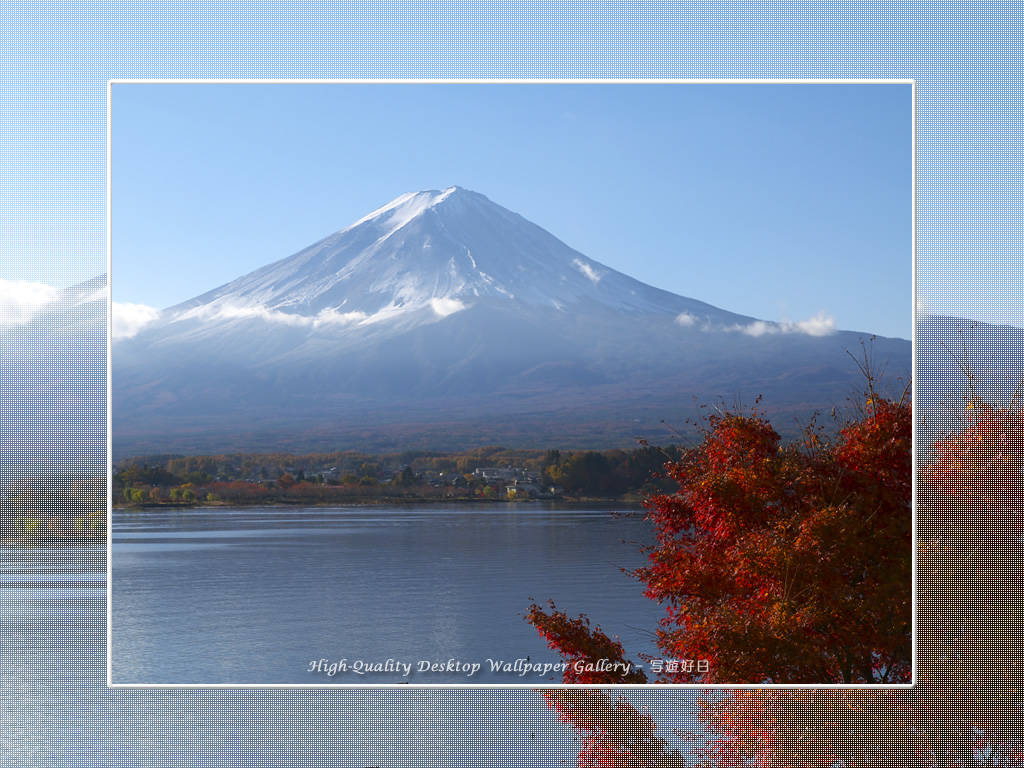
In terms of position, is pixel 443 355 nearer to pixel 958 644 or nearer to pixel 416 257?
pixel 416 257

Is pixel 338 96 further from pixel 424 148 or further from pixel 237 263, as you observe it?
pixel 237 263

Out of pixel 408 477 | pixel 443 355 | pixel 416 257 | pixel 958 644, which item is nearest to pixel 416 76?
pixel 416 257

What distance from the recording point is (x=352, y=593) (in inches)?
171

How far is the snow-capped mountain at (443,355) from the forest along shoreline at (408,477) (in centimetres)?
8

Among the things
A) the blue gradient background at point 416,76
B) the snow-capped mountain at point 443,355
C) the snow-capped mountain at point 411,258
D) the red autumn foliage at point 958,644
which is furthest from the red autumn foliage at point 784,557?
the snow-capped mountain at point 411,258

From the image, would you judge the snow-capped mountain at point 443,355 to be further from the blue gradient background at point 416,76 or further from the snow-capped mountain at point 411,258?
the blue gradient background at point 416,76

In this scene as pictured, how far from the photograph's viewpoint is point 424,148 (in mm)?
4492

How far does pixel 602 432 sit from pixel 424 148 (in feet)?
5.20

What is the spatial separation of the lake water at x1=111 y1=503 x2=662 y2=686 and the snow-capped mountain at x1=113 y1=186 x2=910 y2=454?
37 centimetres

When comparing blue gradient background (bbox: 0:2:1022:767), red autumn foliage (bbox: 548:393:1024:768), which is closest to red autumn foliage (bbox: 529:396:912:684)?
red autumn foliage (bbox: 548:393:1024:768)

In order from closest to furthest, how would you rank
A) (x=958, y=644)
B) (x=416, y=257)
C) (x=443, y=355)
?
1. (x=958, y=644)
2. (x=443, y=355)
3. (x=416, y=257)

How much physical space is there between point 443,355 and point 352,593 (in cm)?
121

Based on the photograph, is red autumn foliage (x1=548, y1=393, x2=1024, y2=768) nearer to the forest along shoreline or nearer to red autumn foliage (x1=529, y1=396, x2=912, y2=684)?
red autumn foliage (x1=529, y1=396, x2=912, y2=684)

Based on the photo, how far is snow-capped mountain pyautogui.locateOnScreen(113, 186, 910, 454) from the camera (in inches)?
175
